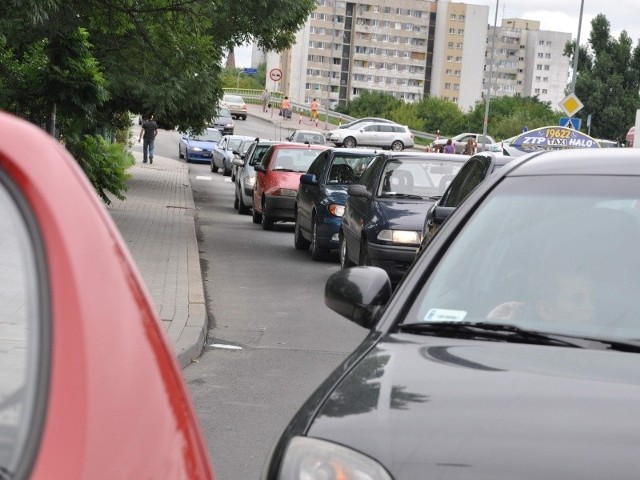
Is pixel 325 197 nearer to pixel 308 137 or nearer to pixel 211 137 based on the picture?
pixel 211 137

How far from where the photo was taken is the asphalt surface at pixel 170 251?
1095cm

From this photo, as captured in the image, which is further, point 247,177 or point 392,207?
point 247,177

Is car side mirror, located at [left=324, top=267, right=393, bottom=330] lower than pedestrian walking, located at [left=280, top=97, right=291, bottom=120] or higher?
higher

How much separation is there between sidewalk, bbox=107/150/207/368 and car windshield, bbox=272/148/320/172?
2.07 m

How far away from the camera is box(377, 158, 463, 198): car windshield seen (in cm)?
1591

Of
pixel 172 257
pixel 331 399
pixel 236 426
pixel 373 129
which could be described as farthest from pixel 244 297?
pixel 373 129

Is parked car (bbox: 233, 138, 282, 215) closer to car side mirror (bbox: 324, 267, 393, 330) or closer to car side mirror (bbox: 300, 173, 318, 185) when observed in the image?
car side mirror (bbox: 300, 173, 318, 185)

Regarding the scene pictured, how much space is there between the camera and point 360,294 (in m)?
4.70

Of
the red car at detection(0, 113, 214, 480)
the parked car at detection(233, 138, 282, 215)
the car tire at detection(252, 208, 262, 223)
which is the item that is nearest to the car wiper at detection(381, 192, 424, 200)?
the car tire at detection(252, 208, 262, 223)

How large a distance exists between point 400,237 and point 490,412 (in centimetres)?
1129

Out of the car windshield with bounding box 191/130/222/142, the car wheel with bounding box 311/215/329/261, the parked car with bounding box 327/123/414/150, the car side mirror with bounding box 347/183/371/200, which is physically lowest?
the parked car with bounding box 327/123/414/150

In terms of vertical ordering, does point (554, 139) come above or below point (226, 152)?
above

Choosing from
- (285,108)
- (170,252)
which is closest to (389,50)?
(285,108)

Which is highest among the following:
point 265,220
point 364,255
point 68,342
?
point 68,342
